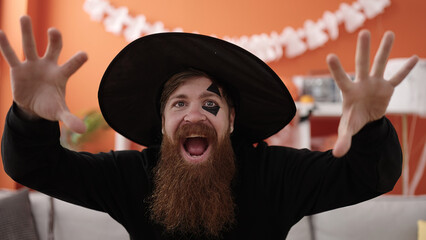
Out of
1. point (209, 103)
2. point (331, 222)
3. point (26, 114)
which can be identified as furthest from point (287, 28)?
point (26, 114)

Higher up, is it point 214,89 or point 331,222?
point 214,89

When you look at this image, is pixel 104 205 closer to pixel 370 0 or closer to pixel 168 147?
pixel 168 147

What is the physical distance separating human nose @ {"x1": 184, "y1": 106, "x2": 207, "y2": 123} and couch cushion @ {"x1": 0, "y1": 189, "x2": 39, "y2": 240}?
4.25 feet

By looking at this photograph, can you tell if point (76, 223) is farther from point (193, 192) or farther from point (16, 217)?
point (193, 192)

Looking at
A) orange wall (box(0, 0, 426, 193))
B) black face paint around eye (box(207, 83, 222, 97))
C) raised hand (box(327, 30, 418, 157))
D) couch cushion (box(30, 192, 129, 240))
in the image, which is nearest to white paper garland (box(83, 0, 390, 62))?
orange wall (box(0, 0, 426, 193))

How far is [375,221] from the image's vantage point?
6.46ft

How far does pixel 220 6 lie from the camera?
9.98 feet

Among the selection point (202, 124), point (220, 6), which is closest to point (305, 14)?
point (220, 6)

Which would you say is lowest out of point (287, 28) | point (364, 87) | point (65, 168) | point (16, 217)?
point (16, 217)

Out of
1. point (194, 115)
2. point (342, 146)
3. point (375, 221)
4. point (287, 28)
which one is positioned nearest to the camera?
point (342, 146)

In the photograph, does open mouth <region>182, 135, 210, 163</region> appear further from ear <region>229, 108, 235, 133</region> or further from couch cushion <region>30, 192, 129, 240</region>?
couch cushion <region>30, 192, 129, 240</region>

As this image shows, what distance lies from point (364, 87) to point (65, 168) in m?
0.86

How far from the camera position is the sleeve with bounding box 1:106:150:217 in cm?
87

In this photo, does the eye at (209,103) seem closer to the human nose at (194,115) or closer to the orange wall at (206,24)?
the human nose at (194,115)
